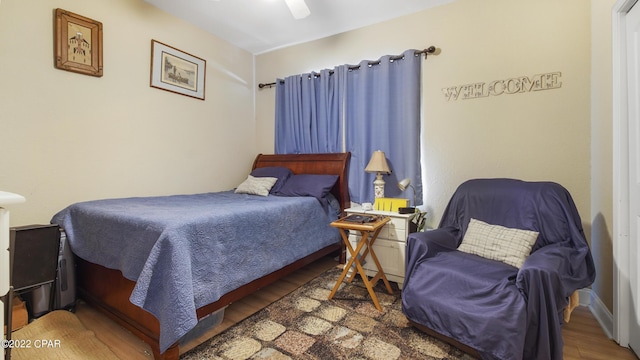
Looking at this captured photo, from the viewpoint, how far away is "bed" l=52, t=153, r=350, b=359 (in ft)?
4.76

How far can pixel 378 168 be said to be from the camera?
110 inches

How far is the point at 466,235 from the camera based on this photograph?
6.75 feet

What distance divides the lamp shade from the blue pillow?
950mm

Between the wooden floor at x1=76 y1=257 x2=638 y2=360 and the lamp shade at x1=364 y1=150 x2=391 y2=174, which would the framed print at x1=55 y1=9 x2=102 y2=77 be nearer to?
the wooden floor at x1=76 y1=257 x2=638 y2=360

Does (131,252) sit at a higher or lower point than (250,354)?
higher

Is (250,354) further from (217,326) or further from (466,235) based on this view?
(466,235)

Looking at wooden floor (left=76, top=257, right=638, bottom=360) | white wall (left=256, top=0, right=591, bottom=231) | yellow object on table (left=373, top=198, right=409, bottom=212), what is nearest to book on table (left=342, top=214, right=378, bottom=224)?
yellow object on table (left=373, top=198, right=409, bottom=212)

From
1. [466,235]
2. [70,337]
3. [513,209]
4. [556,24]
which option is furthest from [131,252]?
[556,24]

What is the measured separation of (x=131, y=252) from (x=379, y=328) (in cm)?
155

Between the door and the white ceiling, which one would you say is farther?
the white ceiling

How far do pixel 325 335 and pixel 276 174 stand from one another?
1.93 m

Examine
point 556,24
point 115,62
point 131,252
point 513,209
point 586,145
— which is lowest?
point 131,252

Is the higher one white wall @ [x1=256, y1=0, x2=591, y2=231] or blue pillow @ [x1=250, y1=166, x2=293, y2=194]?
white wall @ [x1=256, y1=0, x2=591, y2=231]

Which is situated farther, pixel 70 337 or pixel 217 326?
pixel 217 326
